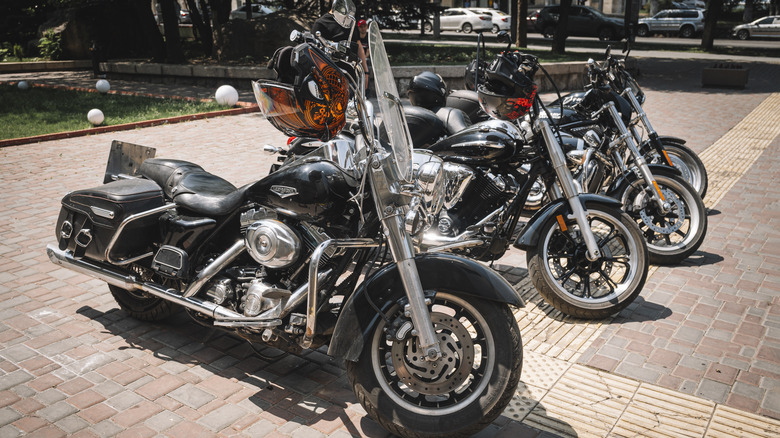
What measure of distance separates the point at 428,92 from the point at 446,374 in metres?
3.93

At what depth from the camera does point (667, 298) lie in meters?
4.85

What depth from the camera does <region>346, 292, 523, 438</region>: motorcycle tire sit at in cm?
294

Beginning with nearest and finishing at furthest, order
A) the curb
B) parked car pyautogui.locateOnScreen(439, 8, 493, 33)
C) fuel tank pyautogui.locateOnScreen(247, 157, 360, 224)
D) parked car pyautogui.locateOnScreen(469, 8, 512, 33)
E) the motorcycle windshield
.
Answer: the motorcycle windshield
fuel tank pyautogui.locateOnScreen(247, 157, 360, 224)
the curb
parked car pyautogui.locateOnScreen(469, 8, 512, 33)
parked car pyautogui.locateOnScreen(439, 8, 493, 33)

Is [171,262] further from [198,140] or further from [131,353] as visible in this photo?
[198,140]

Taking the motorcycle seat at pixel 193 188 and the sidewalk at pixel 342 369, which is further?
the motorcycle seat at pixel 193 188

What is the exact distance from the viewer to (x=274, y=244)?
3.24 m

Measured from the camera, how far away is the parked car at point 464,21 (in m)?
35.2

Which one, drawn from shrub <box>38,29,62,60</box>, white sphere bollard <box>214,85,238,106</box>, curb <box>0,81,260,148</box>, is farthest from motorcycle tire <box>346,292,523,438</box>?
shrub <box>38,29,62,60</box>

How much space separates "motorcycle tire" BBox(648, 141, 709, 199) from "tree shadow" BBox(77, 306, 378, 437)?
4.57 m

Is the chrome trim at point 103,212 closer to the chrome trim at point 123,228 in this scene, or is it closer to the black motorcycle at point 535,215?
the chrome trim at point 123,228

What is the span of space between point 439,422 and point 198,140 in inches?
319

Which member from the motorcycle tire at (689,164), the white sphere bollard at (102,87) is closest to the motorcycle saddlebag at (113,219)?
the motorcycle tire at (689,164)

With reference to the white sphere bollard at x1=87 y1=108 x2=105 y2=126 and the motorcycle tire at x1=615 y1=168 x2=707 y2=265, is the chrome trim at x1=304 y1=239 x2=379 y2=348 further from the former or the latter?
the white sphere bollard at x1=87 y1=108 x2=105 y2=126

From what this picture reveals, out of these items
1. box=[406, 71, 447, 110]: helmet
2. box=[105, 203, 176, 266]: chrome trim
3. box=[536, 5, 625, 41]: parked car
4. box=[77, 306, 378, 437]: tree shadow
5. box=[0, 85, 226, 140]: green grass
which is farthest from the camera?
box=[536, 5, 625, 41]: parked car
